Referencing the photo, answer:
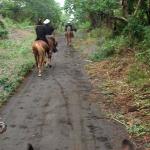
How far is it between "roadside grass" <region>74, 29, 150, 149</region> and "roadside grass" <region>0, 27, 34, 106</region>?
2.77m

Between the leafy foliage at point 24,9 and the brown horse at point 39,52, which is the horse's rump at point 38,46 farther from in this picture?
the leafy foliage at point 24,9

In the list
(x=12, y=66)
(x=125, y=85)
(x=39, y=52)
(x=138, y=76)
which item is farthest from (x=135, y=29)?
(x=125, y=85)

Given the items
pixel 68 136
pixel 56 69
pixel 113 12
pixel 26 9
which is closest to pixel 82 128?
pixel 68 136

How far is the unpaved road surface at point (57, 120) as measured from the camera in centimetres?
890

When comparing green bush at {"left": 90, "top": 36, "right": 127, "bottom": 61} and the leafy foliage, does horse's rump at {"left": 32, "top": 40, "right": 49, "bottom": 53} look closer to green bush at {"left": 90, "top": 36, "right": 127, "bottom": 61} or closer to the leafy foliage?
green bush at {"left": 90, "top": 36, "right": 127, "bottom": 61}

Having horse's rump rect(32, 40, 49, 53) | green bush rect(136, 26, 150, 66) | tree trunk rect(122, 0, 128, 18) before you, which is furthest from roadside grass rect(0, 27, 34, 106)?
tree trunk rect(122, 0, 128, 18)

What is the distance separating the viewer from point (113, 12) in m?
27.2

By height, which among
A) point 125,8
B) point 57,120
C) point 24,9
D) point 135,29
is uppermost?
point 125,8

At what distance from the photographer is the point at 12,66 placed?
19.2 metres

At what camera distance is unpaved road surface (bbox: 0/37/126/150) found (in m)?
8.90

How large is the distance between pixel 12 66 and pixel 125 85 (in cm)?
651

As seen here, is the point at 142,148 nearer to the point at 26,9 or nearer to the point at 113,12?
the point at 113,12

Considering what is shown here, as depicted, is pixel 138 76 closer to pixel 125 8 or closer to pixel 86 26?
pixel 125 8

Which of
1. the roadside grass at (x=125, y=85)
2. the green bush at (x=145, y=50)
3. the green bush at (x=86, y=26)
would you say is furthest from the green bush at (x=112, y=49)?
the green bush at (x=86, y=26)
